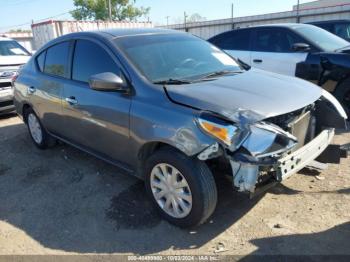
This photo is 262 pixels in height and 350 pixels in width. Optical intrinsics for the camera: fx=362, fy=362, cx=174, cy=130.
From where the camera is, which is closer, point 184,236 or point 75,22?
point 184,236

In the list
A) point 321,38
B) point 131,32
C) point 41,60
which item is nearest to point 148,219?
point 131,32

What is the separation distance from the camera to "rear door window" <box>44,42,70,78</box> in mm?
4473

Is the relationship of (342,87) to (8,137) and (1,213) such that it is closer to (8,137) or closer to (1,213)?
(1,213)

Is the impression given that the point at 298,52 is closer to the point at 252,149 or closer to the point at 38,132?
the point at 252,149

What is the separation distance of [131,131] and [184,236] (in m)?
1.08

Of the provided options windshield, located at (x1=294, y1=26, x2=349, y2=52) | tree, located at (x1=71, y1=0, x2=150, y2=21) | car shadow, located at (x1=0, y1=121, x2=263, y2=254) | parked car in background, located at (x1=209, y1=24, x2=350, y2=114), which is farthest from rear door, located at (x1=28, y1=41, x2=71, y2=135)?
tree, located at (x1=71, y1=0, x2=150, y2=21)

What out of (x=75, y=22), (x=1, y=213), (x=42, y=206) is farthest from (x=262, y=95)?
(x=75, y=22)

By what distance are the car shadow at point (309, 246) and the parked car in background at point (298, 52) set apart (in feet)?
10.5

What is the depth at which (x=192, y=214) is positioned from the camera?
10.2ft

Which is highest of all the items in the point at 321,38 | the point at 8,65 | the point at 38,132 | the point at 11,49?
the point at 321,38

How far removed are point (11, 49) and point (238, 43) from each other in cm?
568

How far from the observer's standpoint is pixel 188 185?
9.91 ft

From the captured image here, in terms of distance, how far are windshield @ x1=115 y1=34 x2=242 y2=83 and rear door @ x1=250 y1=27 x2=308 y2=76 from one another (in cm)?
242

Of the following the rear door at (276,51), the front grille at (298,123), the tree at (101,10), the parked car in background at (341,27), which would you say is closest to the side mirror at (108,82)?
the front grille at (298,123)
